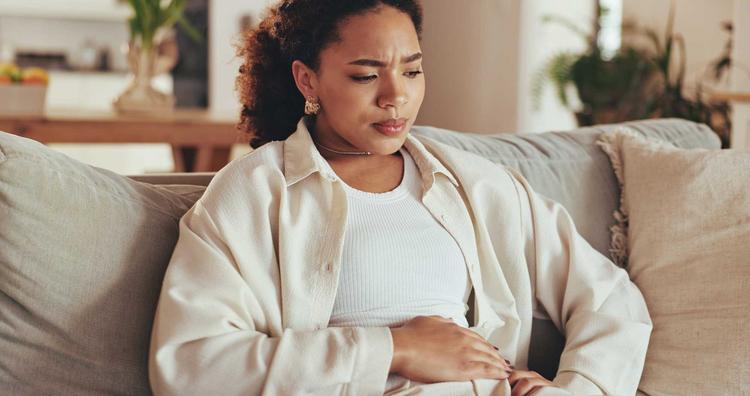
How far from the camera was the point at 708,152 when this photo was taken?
1.93 m

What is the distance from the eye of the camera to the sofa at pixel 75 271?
1429 mm

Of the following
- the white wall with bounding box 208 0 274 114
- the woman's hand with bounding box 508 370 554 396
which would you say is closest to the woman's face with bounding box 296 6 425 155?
the woman's hand with bounding box 508 370 554 396

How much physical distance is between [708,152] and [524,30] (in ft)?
12.5

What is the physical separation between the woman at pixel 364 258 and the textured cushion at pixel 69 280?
0.34 ft

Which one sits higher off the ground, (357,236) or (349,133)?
(349,133)

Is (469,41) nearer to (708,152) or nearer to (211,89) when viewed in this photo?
(211,89)

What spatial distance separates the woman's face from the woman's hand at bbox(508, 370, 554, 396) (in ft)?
1.44

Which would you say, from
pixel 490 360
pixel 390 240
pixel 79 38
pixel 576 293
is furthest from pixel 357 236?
pixel 79 38

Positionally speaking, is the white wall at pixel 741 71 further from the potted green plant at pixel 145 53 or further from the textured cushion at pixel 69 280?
the textured cushion at pixel 69 280

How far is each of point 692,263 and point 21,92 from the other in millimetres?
2766

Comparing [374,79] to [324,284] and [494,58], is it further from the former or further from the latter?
[494,58]

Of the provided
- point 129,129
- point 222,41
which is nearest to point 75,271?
point 129,129

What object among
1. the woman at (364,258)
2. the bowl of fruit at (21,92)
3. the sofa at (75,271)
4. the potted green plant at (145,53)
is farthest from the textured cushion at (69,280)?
the potted green plant at (145,53)

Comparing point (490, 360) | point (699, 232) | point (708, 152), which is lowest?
point (490, 360)
